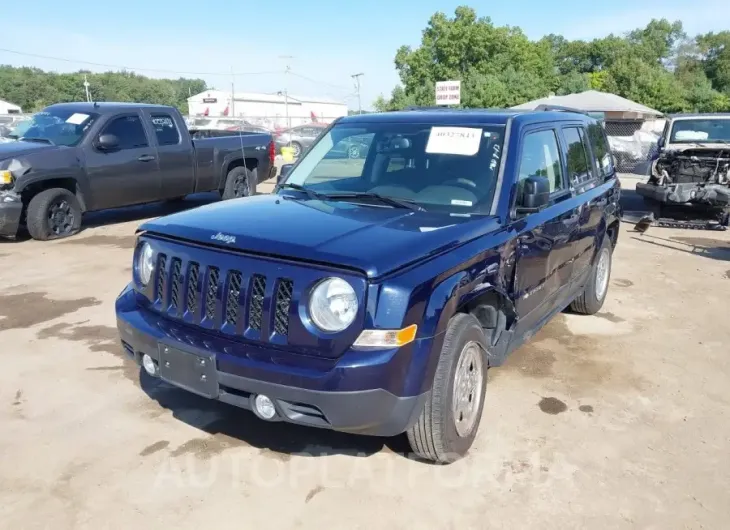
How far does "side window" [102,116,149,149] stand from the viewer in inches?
380

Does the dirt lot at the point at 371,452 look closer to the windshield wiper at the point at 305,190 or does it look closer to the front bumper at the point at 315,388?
the front bumper at the point at 315,388

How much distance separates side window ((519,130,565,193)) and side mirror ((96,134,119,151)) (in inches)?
260

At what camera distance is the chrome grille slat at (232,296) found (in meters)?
3.08

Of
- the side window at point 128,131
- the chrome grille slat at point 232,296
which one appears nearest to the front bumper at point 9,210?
the side window at point 128,131

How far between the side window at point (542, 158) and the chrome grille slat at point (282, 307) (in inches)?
73.2

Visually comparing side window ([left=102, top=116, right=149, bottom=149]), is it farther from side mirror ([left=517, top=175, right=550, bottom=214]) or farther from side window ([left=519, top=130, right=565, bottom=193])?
side mirror ([left=517, top=175, right=550, bottom=214])

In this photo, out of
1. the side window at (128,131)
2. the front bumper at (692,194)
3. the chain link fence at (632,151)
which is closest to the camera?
the side window at (128,131)

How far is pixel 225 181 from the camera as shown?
1179 centimetres

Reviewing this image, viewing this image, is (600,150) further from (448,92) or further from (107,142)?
(448,92)

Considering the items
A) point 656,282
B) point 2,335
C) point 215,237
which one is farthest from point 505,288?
point 656,282

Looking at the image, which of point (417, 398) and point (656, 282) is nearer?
point (417, 398)

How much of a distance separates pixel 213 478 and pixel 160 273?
111cm

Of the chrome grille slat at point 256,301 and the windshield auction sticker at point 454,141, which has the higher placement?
the windshield auction sticker at point 454,141

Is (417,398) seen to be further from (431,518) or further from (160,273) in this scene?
(160,273)
